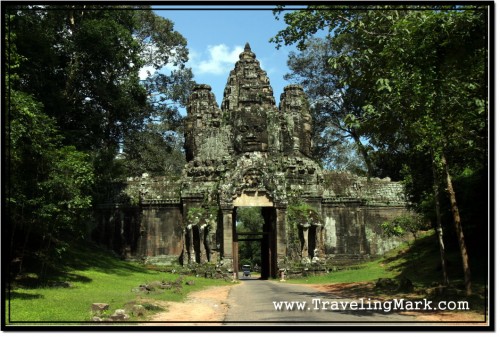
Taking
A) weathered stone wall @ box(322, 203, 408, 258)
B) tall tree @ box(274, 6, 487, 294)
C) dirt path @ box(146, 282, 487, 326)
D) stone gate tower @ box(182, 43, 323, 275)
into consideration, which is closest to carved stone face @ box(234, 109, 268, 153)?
stone gate tower @ box(182, 43, 323, 275)

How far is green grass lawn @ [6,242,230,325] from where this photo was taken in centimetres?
1162

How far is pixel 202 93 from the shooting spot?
3116cm

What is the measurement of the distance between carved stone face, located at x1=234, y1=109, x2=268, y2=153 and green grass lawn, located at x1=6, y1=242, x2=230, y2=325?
8.51 m

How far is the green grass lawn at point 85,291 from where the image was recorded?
11.6 m

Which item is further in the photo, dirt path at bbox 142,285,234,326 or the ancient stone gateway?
the ancient stone gateway

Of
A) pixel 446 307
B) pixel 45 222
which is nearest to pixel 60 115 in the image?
pixel 45 222

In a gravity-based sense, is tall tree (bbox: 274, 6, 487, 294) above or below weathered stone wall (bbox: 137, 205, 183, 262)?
above

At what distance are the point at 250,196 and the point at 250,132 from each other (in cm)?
526

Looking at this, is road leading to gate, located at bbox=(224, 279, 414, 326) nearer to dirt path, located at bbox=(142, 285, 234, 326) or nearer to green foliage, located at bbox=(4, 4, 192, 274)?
dirt path, located at bbox=(142, 285, 234, 326)

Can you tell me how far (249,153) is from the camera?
28.4m

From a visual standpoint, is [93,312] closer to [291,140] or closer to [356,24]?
[356,24]

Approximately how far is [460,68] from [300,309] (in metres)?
6.88

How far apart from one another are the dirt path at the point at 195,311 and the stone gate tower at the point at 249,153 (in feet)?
26.4

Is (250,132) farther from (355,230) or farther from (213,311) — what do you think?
(213,311)
